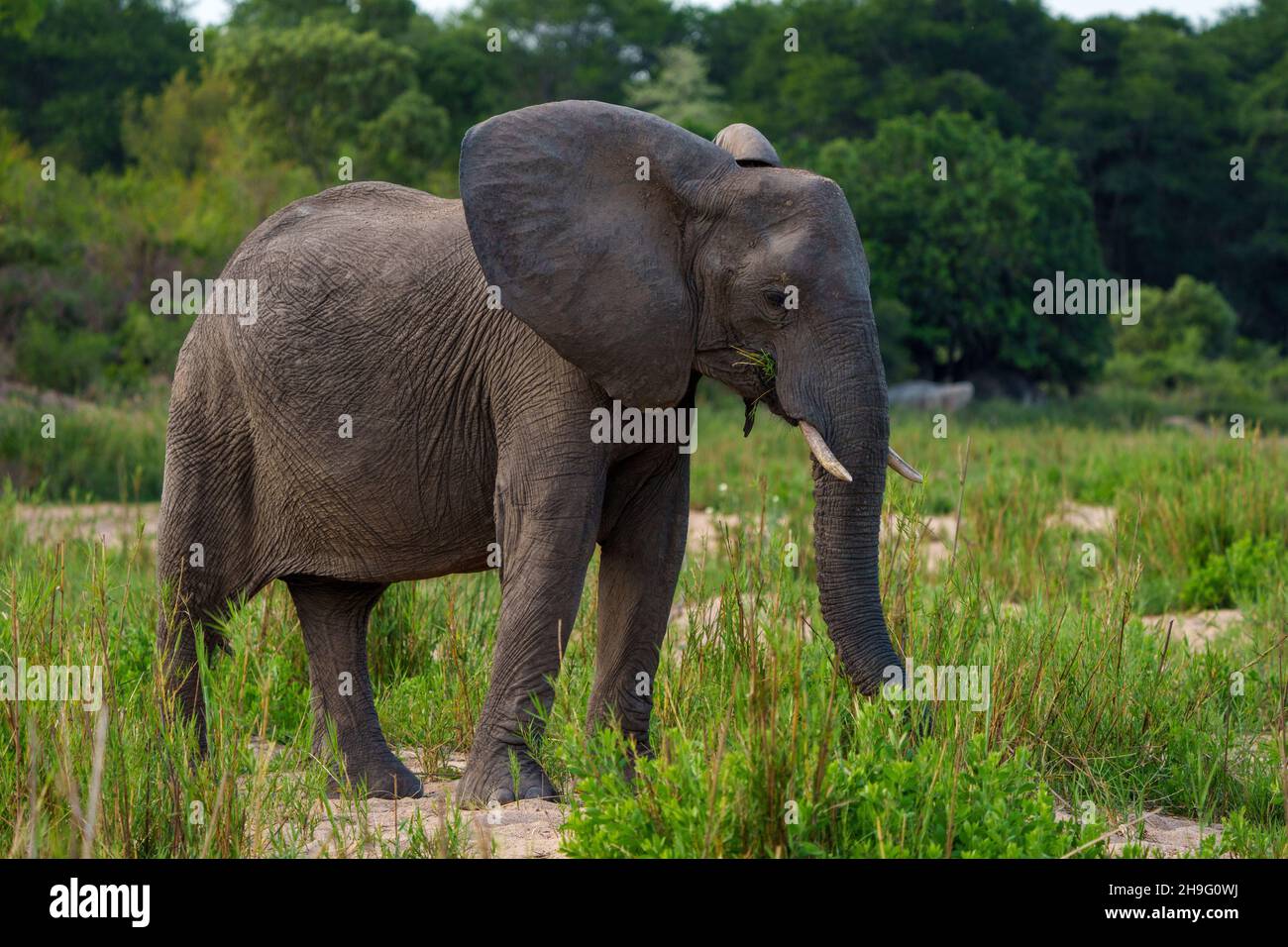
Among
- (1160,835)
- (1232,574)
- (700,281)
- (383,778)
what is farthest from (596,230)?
(1232,574)

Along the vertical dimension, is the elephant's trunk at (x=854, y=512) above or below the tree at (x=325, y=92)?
below

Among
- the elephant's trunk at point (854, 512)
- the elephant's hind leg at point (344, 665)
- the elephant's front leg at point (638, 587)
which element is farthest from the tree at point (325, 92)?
the elephant's trunk at point (854, 512)

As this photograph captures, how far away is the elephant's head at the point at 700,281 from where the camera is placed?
4.38m

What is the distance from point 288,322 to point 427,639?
69.5 inches

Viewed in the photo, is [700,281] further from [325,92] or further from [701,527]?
[325,92]

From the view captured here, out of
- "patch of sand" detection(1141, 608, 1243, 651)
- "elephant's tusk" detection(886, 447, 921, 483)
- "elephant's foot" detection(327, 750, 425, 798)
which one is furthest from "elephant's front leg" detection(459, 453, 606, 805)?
"patch of sand" detection(1141, 608, 1243, 651)

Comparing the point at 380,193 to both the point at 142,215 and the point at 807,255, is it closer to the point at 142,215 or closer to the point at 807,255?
the point at 807,255

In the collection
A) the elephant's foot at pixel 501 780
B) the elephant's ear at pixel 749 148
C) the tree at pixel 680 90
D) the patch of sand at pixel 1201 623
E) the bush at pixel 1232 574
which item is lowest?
the elephant's foot at pixel 501 780

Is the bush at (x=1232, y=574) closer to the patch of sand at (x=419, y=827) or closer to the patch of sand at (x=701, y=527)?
the patch of sand at (x=701, y=527)

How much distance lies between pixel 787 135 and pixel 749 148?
48617 mm

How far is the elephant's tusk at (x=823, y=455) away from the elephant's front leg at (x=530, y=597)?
63 cm

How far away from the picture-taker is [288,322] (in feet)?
16.3

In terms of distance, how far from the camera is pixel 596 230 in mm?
4527
